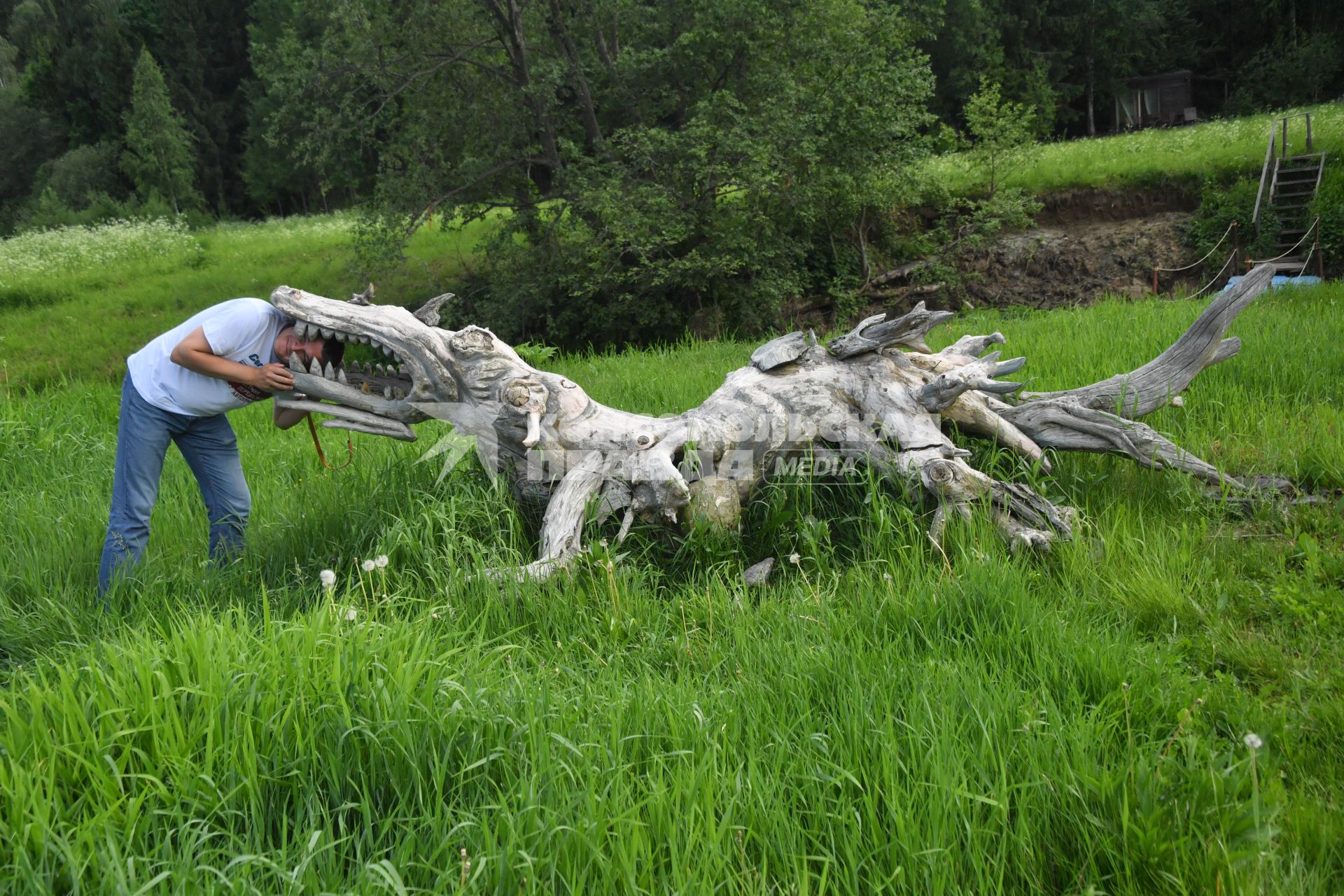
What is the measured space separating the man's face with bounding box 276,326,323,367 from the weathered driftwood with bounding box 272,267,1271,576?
8 centimetres

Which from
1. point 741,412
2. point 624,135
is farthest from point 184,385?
point 624,135

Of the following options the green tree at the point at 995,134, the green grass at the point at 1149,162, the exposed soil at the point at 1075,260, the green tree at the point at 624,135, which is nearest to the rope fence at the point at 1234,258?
the exposed soil at the point at 1075,260

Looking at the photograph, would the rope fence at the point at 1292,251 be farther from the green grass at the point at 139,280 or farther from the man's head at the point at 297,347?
the man's head at the point at 297,347

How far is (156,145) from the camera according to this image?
1516 inches

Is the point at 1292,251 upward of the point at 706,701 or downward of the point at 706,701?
downward

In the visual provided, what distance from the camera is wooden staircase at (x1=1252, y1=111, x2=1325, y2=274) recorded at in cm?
1441

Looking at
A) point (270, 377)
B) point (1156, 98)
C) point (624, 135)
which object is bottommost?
point (270, 377)

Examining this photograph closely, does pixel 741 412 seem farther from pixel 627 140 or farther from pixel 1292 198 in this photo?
pixel 1292 198

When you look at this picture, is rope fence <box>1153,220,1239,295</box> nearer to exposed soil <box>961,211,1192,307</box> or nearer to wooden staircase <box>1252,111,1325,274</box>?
exposed soil <box>961,211,1192,307</box>

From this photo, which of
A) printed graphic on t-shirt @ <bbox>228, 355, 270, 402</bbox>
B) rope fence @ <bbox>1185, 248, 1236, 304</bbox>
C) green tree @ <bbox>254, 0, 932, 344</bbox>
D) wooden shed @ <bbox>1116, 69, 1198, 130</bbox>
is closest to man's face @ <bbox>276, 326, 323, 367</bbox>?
printed graphic on t-shirt @ <bbox>228, 355, 270, 402</bbox>

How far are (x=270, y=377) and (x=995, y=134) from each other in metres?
16.8

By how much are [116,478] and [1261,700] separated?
16.8 feet

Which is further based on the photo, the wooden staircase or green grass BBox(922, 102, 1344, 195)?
green grass BBox(922, 102, 1344, 195)

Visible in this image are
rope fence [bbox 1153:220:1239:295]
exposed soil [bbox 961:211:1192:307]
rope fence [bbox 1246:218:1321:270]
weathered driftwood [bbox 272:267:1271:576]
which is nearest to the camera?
weathered driftwood [bbox 272:267:1271:576]
